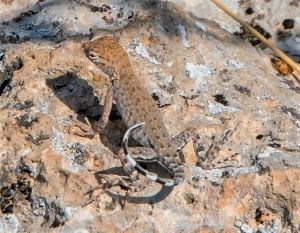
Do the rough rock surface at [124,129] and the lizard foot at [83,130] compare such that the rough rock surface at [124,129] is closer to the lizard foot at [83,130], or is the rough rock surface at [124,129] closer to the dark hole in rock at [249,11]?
the lizard foot at [83,130]

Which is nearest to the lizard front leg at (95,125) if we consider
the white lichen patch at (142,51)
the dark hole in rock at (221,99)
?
the white lichen patch at (142,51)

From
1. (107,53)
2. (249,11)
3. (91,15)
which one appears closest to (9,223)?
(107,53)

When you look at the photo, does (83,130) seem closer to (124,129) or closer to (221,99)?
(124,129)

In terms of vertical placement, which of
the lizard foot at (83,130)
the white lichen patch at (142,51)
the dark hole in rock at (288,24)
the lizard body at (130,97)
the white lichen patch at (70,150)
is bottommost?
the white lichen patch at (70,150)

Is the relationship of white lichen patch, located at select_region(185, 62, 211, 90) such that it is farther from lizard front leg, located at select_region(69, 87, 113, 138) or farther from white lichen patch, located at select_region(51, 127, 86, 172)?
white lichen patch, located at select_region(51, 127, 86, 172)

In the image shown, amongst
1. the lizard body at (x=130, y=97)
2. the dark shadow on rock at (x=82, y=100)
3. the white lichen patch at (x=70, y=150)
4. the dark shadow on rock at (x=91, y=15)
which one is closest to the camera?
the white lichen patch at (x=70, y=150)

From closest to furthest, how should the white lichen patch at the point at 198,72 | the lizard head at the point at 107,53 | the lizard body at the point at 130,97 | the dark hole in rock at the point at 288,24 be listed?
the lizard body at the point at 130,97
the lizard head at the point at 107,53
the white lichen patch at the point at 198,72
the dark hole in rock at the point at 288,24

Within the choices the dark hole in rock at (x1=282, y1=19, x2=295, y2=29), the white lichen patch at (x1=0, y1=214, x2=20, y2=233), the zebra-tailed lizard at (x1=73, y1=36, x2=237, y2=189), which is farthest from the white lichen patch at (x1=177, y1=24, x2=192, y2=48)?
the white lichen patch at (x1=0, y1=214, x2=20, y2=233)

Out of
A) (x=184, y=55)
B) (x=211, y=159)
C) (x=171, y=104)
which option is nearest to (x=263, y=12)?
(x=184, y=55)
